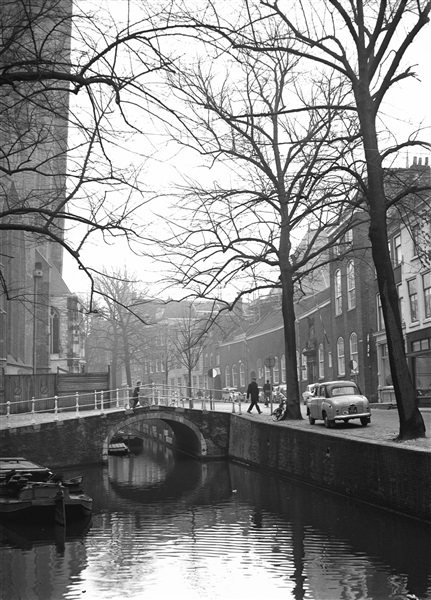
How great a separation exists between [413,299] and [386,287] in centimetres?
1416

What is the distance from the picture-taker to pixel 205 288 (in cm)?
1898

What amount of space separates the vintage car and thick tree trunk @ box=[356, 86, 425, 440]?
6.32m

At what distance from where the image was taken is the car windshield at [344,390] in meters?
22.4

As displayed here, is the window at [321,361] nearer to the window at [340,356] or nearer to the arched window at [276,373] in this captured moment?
the window at [340,356]

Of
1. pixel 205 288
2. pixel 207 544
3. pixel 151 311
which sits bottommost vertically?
pixel 207 544

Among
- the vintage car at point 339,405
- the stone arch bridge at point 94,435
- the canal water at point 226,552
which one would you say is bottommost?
the canal water at point 226,552

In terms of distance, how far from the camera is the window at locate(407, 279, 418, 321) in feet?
92.3

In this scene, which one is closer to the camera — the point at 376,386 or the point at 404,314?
the point at 404,314

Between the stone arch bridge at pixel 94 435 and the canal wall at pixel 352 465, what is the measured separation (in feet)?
19.7

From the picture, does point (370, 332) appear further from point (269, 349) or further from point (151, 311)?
point (151, 311)

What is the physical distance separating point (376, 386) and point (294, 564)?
2420cm

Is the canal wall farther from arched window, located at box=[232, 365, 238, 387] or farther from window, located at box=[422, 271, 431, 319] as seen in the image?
arched window, located at box=[232, 365, 238, 387]

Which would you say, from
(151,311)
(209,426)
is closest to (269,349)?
(151,311)

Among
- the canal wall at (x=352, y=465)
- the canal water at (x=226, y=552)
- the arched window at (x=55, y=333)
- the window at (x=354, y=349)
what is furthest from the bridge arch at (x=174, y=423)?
the arched window at (x=55, y=333)
